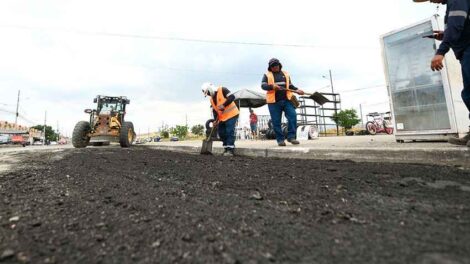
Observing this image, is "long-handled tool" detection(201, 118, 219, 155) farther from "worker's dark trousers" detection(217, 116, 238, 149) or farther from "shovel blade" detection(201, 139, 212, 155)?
"worker's dark trousers" detection(217, 116, 238, 149)

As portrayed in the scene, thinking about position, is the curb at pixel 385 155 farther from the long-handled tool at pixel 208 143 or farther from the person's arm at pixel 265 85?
the long-handled tool at pixel 208 143

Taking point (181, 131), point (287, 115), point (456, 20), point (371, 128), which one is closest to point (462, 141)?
point (456, 20)

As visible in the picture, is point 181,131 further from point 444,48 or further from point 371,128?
point 444,48

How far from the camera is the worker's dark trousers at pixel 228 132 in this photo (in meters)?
5.12

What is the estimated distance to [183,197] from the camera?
192cm

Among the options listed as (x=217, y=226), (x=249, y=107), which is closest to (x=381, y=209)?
(x=217, y=226)

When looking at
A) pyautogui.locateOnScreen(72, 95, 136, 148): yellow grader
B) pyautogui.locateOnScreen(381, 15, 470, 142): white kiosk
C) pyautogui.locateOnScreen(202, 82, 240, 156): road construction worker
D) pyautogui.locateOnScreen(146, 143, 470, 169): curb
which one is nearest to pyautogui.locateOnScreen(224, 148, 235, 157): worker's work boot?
pyautogui.locateOnScreen(202, 82, 240, 156): road construction worker

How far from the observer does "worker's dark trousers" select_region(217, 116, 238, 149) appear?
5.12m

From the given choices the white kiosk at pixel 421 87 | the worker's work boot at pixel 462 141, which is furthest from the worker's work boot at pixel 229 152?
the worker's work boot at pixel 462 141

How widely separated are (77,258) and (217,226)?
59cm

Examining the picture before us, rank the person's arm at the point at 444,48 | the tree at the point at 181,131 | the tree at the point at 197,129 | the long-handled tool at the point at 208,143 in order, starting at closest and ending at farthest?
the person's arm at the point at 444,48
the long-handled tool at the point at 208,143
the tree at the point at 181,131
the tree at the point at 197,129

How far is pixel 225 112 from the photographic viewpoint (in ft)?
17.1

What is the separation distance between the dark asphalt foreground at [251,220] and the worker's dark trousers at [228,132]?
107 inches

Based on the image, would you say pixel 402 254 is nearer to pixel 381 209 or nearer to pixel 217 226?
pixel 381 209
